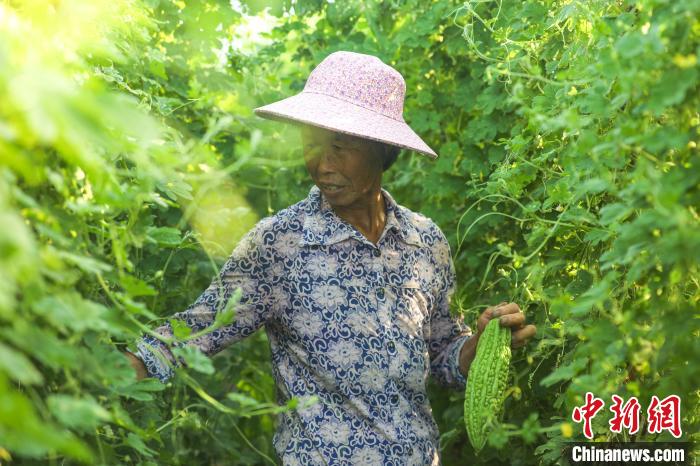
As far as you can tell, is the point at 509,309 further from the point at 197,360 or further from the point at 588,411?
the point at 197,360

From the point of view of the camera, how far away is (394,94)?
292cm

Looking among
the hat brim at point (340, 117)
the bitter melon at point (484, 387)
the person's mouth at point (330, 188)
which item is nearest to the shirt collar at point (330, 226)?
the person's mouth at point (330, 188)

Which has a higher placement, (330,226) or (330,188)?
(330,188)

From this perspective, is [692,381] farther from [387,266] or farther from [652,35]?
[387,266]

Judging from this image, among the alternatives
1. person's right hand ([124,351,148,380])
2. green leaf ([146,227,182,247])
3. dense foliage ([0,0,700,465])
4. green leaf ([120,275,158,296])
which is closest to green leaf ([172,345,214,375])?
dense foliage ([0,0,700,465])

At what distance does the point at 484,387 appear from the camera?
8.13 feet

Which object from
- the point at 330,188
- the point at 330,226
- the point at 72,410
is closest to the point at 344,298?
the point at 330,226

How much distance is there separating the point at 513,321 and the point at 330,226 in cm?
63

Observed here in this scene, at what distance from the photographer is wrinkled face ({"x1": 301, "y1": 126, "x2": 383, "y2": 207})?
274 cm

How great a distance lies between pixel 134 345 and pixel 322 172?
2.60ft

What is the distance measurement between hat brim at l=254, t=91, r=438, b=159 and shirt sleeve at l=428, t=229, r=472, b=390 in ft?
1.40

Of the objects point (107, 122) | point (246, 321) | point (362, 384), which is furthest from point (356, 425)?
point (107, 122)

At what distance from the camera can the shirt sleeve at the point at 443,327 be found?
300cm

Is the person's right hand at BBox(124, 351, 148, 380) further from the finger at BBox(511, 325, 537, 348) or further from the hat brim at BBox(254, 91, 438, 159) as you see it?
the finger at BBox(511, 325, 537, 348)
